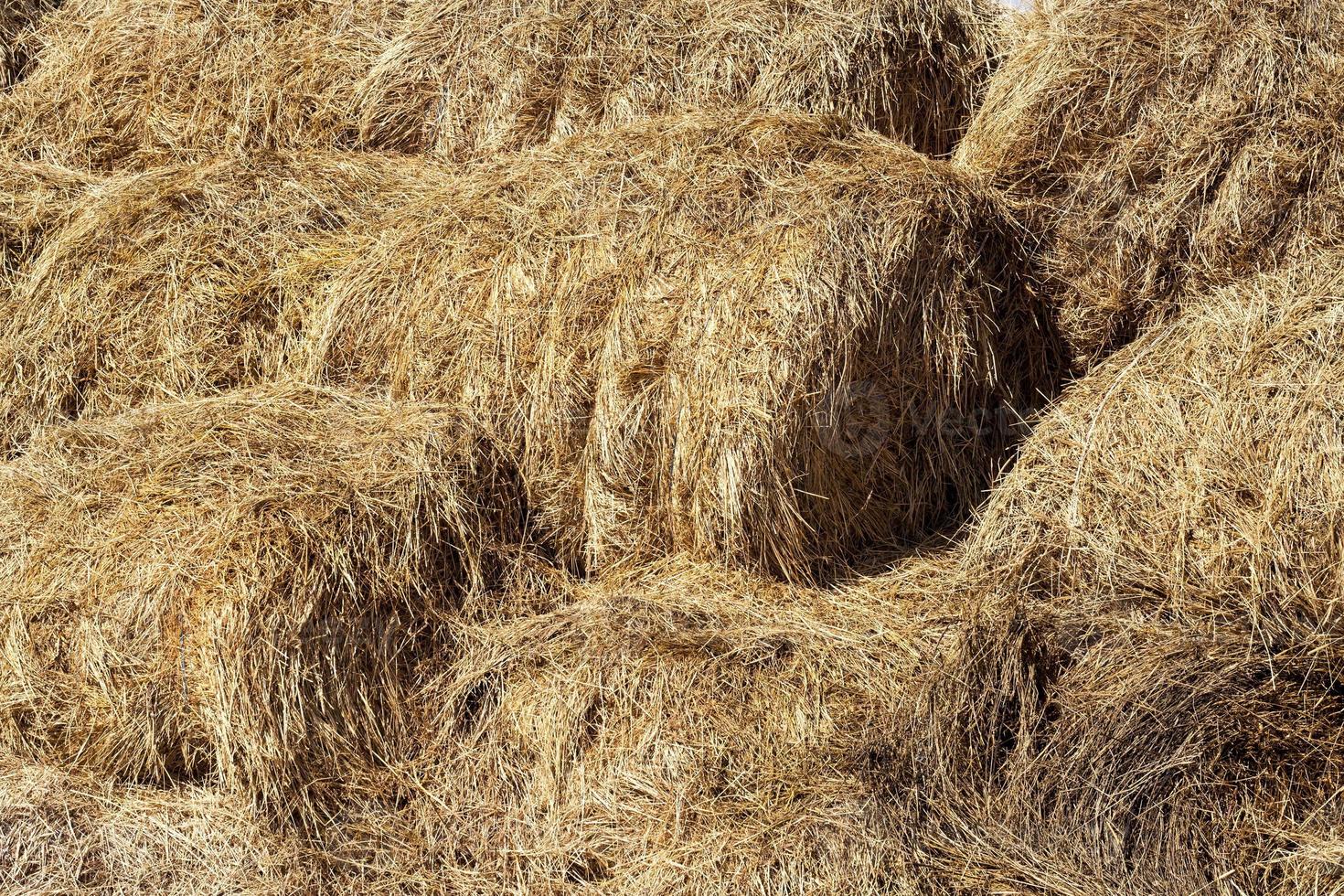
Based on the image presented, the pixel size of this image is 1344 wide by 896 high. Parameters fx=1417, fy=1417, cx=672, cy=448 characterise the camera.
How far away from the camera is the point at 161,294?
4121mm

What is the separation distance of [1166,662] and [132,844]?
2.25 meters

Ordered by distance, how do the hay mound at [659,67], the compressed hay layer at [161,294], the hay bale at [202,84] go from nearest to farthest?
the compressed hay layer at [161,294] → the hay mound at [659,67] → the hay bale at [202,84]

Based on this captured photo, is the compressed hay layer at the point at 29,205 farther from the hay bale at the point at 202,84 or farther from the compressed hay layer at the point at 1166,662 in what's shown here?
the compressed hay layer at the point at 1166,662

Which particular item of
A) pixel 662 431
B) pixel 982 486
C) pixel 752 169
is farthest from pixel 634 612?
pixel 752 169

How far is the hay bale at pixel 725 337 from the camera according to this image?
11.3 feet

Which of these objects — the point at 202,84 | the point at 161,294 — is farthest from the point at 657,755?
the point at 202,84

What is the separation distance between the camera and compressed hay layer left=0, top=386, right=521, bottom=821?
3121 mm

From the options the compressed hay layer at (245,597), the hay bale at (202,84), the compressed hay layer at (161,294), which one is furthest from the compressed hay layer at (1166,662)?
the hay bale at (202,84)

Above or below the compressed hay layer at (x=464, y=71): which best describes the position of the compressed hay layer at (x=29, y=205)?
below

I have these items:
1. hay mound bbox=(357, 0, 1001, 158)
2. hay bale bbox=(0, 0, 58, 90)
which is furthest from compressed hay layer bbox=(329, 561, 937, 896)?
hay bale bbox=(0, 0, 58, 90)

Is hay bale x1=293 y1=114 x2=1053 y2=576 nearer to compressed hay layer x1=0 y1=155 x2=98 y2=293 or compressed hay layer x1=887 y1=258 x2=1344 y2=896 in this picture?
compressed hay layer x1=887 y1=258 x2=1344 y2=896

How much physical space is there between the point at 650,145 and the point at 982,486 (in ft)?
4.30

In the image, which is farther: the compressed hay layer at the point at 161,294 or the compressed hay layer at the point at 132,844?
the compressed hay layer at the point at 161,294

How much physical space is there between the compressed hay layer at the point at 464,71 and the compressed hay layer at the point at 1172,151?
1.74 feet
